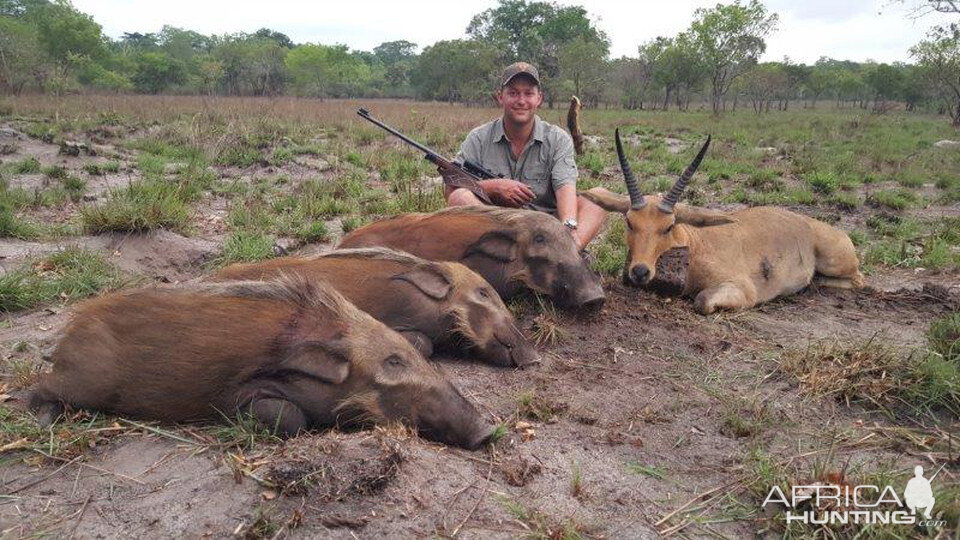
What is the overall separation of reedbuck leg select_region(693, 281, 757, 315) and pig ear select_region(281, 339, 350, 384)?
3365mm

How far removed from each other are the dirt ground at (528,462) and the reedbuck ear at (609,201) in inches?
74.0

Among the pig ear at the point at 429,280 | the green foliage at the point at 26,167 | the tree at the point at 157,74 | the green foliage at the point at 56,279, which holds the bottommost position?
the green foliage at the point at 56,279

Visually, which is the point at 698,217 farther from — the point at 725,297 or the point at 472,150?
the point at 472,150

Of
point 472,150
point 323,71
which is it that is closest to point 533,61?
point 323,71

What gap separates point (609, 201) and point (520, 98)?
4.48 ft

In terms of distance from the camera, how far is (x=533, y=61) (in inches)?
2096

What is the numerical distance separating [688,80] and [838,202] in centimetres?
4096

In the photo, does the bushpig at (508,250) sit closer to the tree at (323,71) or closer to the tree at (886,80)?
the tree at (323,71)

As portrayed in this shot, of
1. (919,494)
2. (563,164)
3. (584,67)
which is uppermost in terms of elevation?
(584,67)

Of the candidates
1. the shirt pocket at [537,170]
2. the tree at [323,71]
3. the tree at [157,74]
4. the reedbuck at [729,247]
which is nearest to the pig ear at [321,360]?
the reedbuck at [729,247]

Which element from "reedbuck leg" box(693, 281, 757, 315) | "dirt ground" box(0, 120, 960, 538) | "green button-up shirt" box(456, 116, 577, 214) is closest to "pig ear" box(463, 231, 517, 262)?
"dirt ground" box(0, 120, 960, 538)

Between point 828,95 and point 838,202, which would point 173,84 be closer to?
point 838,202

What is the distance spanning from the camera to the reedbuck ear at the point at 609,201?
20.5 ft

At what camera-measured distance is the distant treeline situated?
35.5m
